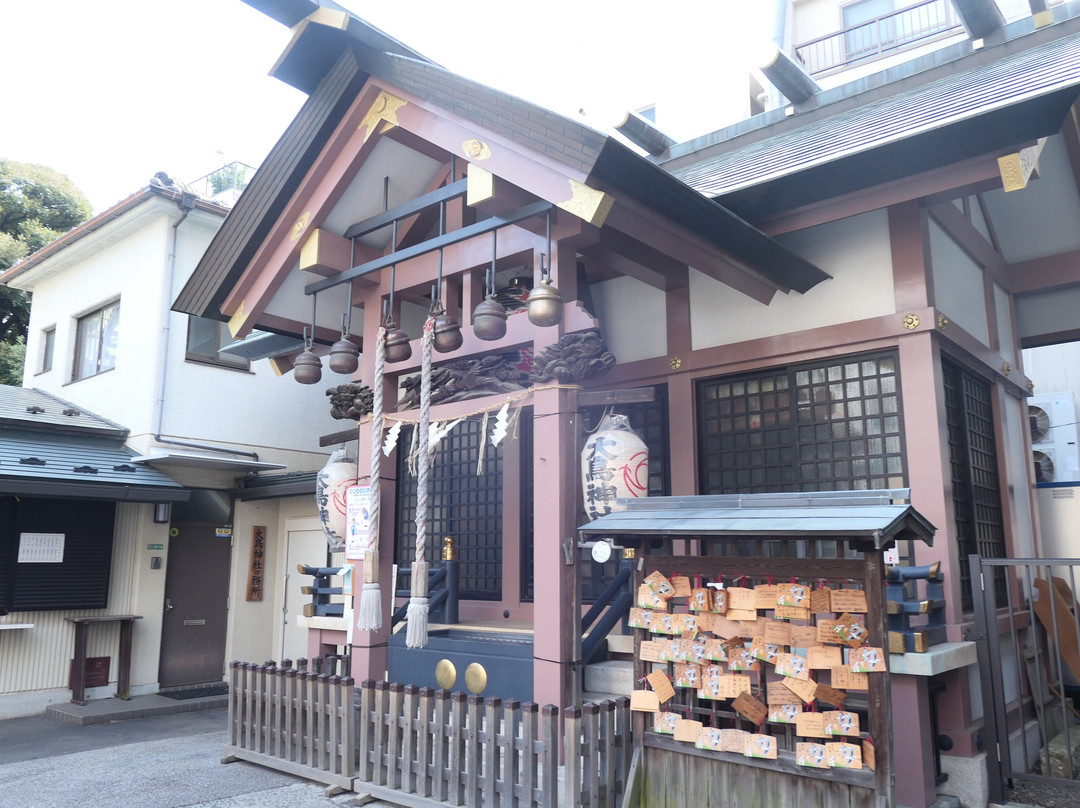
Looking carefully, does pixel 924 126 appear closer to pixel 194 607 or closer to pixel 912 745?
pixel 912 745

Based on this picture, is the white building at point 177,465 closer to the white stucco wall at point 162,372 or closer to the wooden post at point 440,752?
the white stucco wall at point 162,372

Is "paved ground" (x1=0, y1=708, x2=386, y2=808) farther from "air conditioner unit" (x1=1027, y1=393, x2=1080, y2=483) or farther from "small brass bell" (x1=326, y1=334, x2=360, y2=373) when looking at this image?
"air conditioner unit" (x1=1027, y1=393, x2=1080, y2=483)

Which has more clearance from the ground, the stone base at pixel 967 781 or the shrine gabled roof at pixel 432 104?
the shrine gabled roof at pixel 432 104

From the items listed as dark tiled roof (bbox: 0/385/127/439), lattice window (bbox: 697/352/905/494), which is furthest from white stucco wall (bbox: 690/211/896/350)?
dark tiled roof (bbox: 0/385/127/439)

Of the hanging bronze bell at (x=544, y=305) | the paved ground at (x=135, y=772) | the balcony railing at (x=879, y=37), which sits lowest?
the paved ground at (x=135, y=772)

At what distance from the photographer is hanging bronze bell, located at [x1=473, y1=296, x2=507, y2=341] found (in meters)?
6.05

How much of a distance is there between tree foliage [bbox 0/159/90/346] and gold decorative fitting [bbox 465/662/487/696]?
19711 millimetres

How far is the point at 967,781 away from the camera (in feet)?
18.2

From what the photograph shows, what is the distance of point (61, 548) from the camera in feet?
37.9

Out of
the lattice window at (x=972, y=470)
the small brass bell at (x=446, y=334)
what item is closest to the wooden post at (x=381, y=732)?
the small brass bell at (x=446, y=334)

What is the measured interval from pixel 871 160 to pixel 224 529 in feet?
38.2

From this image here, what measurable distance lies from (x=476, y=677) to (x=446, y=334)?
2.80 m

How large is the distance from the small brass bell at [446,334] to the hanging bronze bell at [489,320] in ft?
1.16

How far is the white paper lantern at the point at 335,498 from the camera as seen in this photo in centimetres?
774
